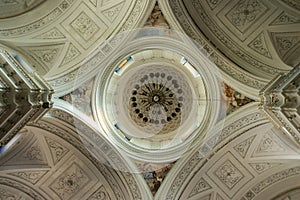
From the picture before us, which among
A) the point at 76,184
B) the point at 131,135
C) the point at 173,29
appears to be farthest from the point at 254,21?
the point at 76,184

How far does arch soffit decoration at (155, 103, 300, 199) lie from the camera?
1046cm

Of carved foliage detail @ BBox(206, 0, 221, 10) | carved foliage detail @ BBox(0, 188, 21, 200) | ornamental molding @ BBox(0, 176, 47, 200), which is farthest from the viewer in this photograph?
carved foliage detail @ BBox(0, 188, 21, 200)

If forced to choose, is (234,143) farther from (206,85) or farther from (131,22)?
(131,22)

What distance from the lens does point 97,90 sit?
11.1 m

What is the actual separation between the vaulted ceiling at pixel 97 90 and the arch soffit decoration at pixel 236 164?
0.11ft

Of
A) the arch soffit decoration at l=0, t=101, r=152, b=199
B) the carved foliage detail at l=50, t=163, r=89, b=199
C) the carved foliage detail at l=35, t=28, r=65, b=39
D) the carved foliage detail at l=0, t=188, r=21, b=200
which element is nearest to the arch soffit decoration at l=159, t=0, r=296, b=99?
the carved foliage detail at l=35, t=28, r=65, b=39

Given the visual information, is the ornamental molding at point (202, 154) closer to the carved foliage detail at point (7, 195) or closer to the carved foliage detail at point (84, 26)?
the carved foliage detail at point (7, 195)

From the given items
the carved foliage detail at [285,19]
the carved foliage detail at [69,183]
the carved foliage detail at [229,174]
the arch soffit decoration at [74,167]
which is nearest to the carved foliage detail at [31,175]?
the arch soffit decoration at [74,167]

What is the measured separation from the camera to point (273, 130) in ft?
33.9

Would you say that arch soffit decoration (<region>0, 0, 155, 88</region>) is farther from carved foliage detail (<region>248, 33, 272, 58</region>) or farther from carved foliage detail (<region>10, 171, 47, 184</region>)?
carved foliage detail (<region>248, 33, 272, 58</region>)

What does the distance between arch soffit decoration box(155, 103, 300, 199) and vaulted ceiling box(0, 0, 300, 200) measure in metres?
0.03

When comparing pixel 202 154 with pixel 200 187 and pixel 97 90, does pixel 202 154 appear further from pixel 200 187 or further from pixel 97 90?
pixel 97 90

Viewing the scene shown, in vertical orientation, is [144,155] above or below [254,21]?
below

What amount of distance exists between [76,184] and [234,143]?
584 cm
